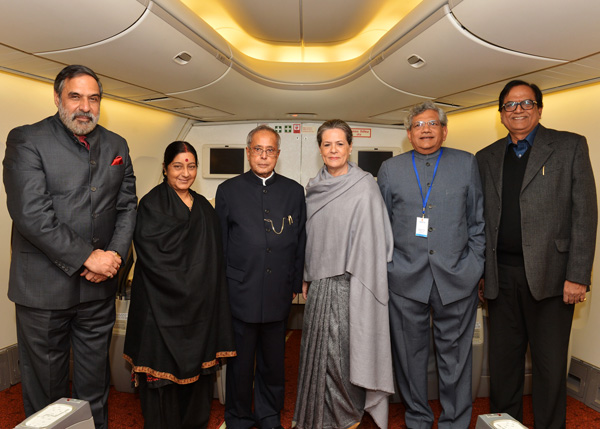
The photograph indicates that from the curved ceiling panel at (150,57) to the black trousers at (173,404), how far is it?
1.86 metres

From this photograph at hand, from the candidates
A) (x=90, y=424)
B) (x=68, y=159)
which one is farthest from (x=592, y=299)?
(x=68, y=159)

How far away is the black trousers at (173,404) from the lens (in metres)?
2.21

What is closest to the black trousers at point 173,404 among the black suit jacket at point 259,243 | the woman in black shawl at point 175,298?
the woman in black shawl at point 175,298

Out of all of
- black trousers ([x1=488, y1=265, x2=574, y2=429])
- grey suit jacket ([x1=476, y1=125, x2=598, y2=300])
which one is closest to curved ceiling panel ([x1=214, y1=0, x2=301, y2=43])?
grey suit jacket ([x1=476, y1=125, x2=598, y2=300])

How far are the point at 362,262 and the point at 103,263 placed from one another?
4.51 feet

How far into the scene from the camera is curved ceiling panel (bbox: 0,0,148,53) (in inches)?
68.4

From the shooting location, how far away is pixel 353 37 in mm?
3518

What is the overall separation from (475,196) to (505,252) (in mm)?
389

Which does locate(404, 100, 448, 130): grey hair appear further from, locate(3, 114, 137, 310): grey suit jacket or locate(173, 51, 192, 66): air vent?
locate(3, 114, 137, 310): grey suit jacket

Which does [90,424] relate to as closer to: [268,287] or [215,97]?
[268,287]

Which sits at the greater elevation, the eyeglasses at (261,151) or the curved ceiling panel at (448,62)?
the curved ceiling panel at (448,62)

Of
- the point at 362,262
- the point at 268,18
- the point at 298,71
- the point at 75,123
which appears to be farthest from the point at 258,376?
the point at 268,18

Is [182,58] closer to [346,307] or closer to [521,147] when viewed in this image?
[346,307]

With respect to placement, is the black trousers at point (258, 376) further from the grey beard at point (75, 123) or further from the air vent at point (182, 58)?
the air vent at point (182, 58)
